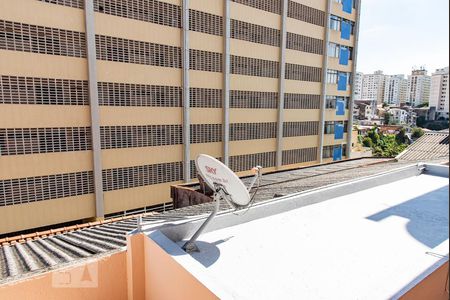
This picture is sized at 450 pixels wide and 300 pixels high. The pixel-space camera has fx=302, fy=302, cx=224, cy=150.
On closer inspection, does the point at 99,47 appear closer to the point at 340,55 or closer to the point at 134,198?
the point at 134,198

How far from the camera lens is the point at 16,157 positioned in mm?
14445

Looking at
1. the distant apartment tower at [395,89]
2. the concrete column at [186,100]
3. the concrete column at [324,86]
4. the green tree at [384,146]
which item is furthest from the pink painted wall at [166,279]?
the distant apartment tower at [395,89]

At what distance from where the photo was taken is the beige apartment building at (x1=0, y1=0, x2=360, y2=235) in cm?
1456

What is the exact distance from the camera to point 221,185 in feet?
15.0

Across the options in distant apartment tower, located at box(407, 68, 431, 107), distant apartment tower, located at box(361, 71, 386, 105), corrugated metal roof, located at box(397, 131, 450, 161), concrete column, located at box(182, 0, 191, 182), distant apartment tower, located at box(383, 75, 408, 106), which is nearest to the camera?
corrugated metal roof, located at box(397, 131, 450, 161)

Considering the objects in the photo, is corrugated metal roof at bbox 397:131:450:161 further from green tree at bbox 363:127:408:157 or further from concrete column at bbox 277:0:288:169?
green tree at bbox 363:127:408:157

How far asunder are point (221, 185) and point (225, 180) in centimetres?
16

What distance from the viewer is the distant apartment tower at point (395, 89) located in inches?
5440

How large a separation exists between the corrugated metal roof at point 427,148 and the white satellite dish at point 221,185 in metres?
17.3

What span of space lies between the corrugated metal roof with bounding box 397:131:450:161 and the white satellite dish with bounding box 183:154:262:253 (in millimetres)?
17329

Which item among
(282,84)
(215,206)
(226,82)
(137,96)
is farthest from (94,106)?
(282,84)

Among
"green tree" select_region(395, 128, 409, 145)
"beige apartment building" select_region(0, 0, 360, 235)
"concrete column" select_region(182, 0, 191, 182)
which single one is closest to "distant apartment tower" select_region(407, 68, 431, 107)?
"green tree" select_region(395, 128, 409, 145)

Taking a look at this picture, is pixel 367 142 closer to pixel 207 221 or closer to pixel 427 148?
pixel 427 148

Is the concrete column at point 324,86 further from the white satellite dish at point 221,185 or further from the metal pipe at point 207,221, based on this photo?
the metal pipe at point 207,221
